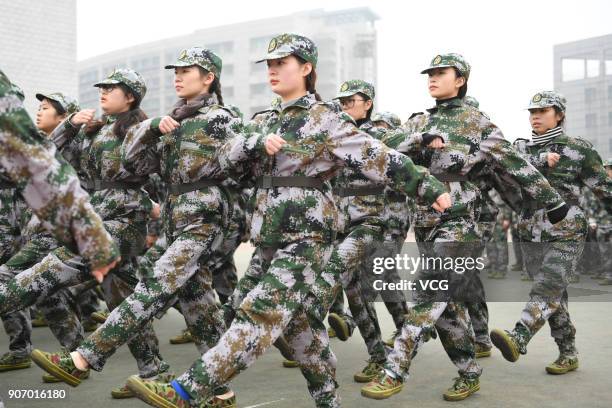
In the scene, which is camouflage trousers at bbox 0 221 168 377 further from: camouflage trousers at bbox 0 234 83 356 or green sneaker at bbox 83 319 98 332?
green sneaker at bbox 83 319 98 332

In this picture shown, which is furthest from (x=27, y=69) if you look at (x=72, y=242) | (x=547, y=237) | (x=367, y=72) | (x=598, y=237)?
(x=367, y=72)

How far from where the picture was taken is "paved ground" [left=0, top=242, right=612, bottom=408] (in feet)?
15.9

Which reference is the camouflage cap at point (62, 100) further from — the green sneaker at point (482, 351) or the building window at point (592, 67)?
the building window at point (592, 67)

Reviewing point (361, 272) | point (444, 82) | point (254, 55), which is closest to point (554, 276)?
point (361, 272)

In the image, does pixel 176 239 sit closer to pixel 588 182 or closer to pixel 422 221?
pixel 422 221

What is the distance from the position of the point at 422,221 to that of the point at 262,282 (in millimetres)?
1759

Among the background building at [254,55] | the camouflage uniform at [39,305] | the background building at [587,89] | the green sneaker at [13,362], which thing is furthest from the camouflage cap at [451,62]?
the background building at [254,55]

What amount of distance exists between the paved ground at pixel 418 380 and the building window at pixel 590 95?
24.6 metres

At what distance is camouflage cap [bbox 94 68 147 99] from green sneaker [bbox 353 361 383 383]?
2.73 meters

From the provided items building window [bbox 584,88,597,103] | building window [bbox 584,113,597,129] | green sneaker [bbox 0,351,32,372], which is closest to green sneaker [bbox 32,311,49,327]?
green sneaker [bbox 0,351,32,372]

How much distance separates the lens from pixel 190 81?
5.08m

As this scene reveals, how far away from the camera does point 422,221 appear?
510 cm

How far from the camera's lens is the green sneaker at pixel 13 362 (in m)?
5.82

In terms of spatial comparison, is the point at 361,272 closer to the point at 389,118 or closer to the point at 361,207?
the point at 361,207
